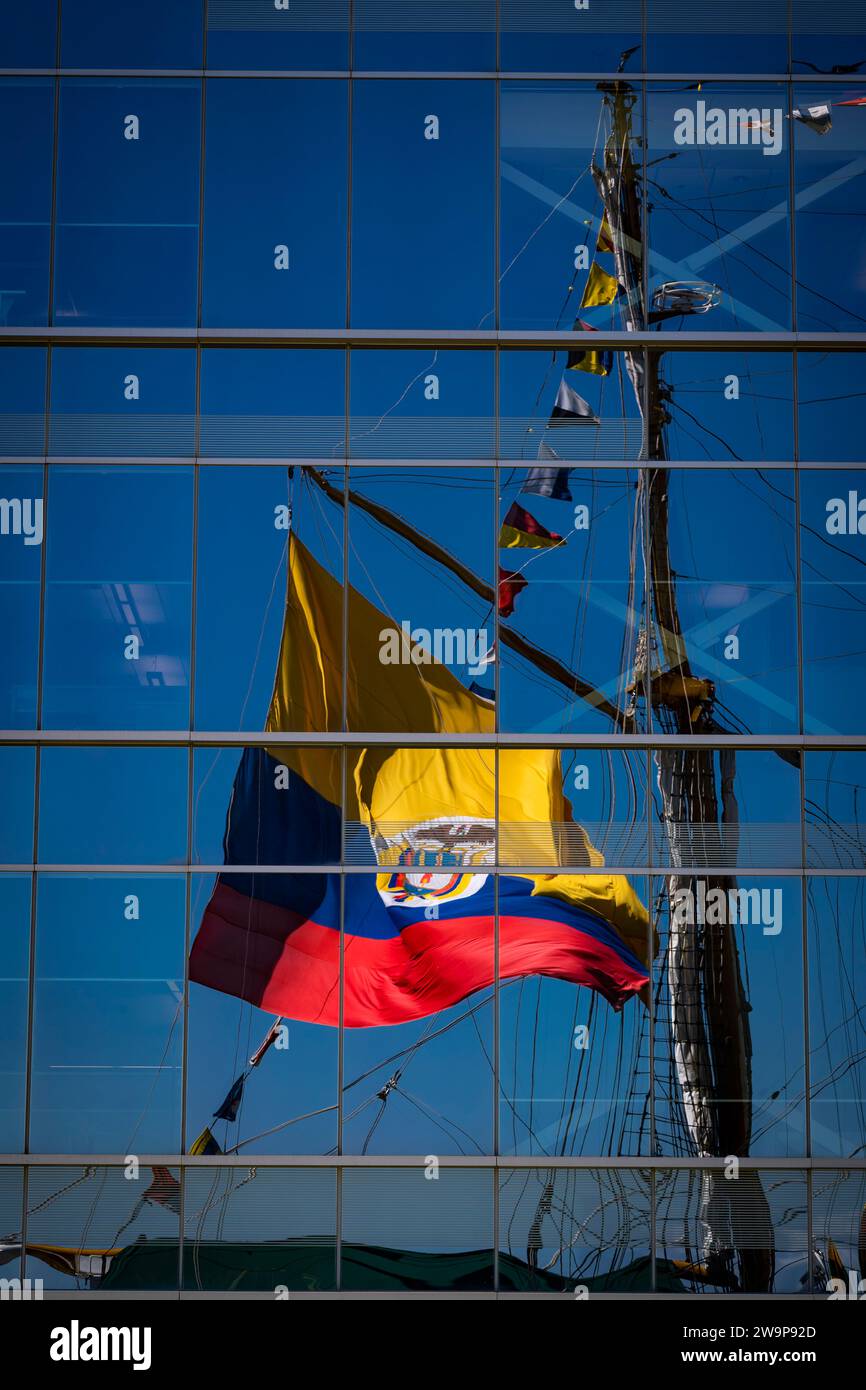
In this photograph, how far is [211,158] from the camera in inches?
486

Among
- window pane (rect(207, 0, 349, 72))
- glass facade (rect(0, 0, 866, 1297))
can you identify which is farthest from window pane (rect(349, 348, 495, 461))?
window pane (rect(207, 0, 349, 72))

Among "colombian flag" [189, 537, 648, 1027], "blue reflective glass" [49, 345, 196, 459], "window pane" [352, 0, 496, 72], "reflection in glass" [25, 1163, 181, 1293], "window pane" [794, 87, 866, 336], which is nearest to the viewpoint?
"reflection in glass" [25, 1163, 181, 1293]

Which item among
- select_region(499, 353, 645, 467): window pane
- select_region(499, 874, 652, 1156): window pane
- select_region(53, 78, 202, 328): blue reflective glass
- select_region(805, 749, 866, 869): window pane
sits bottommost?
select_region(499, 874, 652, 1156): window pane

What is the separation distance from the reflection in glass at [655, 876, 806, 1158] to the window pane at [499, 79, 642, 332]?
15.3ft

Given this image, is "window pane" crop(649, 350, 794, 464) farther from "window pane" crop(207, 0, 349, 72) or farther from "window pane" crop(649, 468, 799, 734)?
"window pane" crop(207, 0, 349, 72)

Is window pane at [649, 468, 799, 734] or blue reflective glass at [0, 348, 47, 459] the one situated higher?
blue reflective glass at [0, 348, 47, 459]

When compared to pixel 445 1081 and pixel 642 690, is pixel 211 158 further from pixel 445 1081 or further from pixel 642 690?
pixel 445 1081

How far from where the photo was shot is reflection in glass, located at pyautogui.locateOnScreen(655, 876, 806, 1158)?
459 inches

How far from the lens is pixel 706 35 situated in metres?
12.5

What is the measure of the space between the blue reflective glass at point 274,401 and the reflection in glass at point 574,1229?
232 inches

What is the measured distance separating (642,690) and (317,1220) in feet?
15.6

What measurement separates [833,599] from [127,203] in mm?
6463

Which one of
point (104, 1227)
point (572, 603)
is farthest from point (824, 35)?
point (104, 1227)
